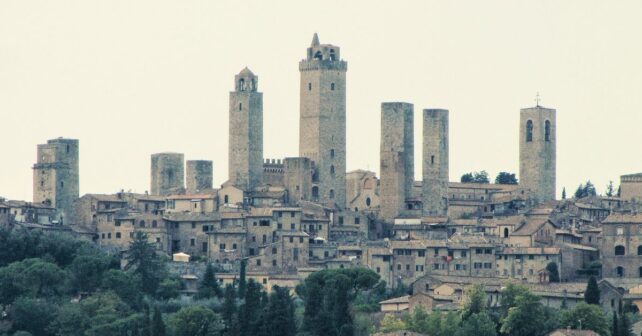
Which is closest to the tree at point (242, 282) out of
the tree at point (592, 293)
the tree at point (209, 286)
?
the tree at point (209, 286)

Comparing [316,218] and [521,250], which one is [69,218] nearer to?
[316,218]

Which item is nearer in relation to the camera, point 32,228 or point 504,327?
point 504,327

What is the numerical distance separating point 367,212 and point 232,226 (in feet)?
24.8

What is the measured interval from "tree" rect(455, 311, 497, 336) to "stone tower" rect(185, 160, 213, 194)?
24343 mm

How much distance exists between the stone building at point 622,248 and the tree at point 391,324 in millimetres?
11167

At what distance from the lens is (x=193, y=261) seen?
295ft

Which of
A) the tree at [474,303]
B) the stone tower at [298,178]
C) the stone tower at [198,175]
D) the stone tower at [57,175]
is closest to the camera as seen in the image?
the tree at [474,303]

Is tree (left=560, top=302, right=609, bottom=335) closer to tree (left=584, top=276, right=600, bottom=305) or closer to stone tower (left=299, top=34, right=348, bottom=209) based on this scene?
tree (left=584, top=276, right=600, bottom=305)

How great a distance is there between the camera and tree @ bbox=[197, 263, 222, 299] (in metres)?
85.6

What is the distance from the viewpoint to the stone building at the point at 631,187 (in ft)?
326

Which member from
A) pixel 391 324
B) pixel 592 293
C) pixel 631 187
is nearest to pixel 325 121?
pixel 631 187

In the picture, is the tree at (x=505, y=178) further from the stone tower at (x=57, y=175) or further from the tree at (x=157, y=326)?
the tree at (x=157, y=326)

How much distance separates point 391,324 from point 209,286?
1053cm

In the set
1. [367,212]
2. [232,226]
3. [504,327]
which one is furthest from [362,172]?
[504,327]
